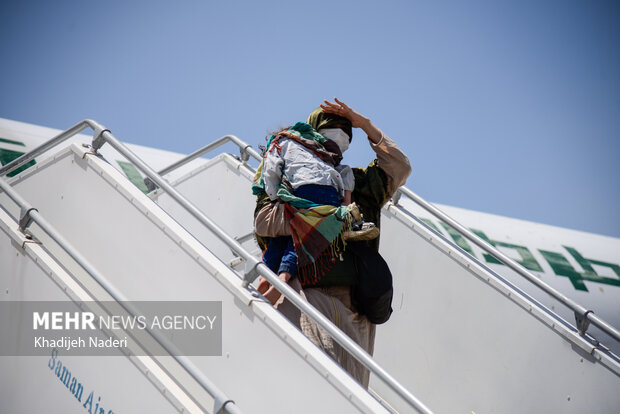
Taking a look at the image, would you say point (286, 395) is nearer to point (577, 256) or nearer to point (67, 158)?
point (67, 158)

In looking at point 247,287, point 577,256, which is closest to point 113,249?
point 247,287

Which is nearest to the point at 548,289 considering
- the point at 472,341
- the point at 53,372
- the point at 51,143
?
the point at 472,341

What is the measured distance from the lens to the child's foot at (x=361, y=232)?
3.39 meters

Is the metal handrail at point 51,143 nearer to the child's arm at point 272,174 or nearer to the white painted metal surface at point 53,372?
the white painted metal surface at point 53,372

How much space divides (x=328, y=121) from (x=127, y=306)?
1.55 meters

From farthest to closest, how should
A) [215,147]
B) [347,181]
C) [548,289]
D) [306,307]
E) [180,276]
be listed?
[215,147] → [548,289] → [347,181] → [180,276] → [306,307]

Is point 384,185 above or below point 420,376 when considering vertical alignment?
above

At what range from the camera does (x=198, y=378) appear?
2.55 meters

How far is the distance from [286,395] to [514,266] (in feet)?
8.00

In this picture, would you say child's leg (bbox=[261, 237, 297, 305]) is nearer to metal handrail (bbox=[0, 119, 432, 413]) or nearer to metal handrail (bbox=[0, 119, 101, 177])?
metal handrail (bbox=[0, 119, 432, 413])

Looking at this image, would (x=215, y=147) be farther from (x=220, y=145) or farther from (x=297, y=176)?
(x=297, y=176)

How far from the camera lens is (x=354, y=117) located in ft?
12.3

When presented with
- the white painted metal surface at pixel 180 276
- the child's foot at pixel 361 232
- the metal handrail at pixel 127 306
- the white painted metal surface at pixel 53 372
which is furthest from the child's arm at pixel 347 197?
the white painted metal surface at pixel 53 372

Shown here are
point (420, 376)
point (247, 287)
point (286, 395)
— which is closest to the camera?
point (286, 395)
